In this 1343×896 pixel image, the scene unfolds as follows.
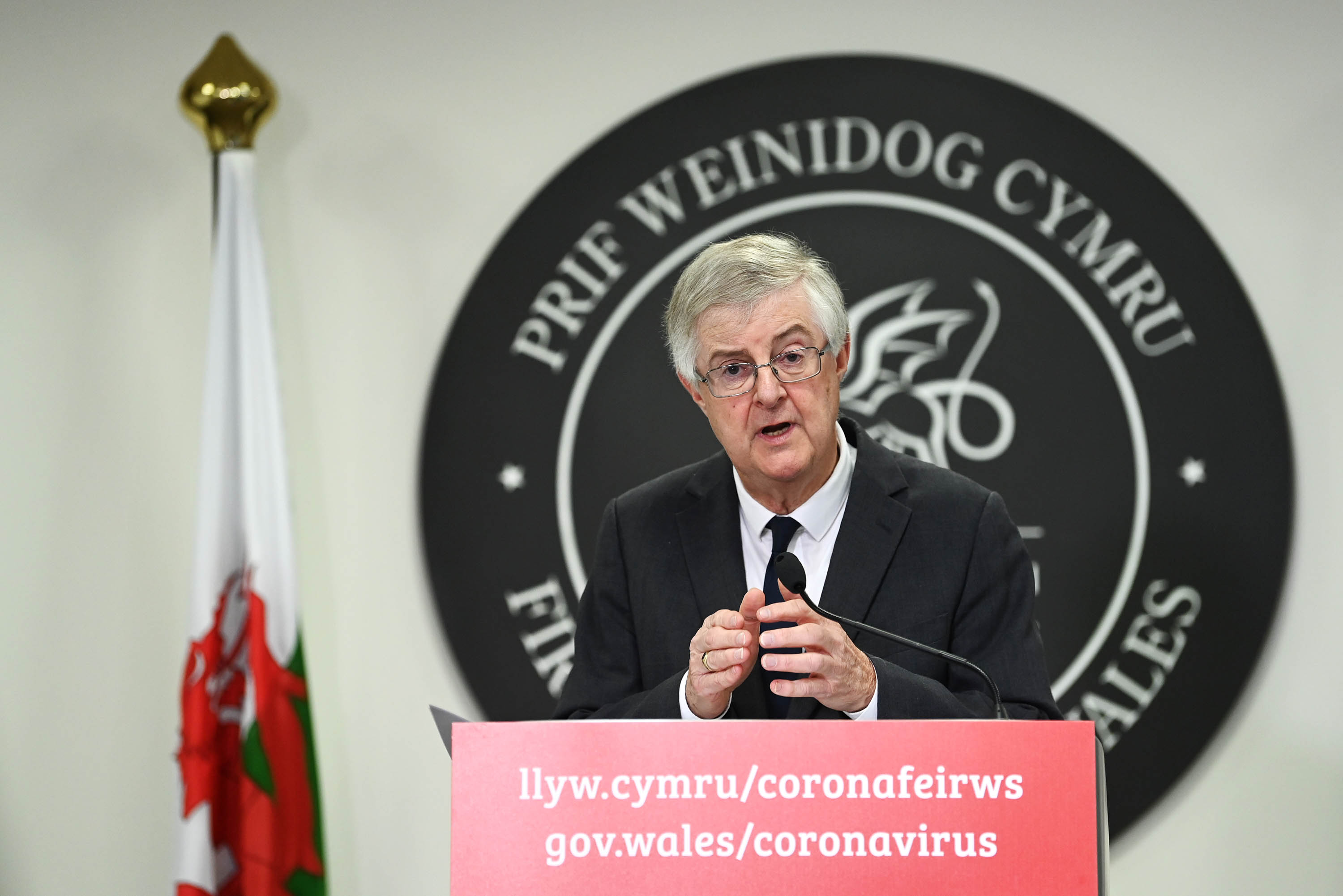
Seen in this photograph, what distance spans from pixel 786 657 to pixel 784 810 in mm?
211

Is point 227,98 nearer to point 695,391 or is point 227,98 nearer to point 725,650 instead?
point 695,391

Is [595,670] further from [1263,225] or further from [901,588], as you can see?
[1263,225]

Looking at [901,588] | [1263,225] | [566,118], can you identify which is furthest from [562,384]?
[1263,225]

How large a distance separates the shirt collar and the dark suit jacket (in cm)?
3

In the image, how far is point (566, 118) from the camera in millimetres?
3031

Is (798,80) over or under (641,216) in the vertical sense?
over

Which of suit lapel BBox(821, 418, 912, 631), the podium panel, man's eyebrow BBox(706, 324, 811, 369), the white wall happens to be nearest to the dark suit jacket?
suit lapel BBox(821, 418, 912, 631)

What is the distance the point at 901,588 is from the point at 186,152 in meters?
2.21

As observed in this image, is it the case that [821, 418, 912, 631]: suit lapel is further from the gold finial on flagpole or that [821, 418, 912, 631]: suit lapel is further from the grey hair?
the gold finial on flagpole

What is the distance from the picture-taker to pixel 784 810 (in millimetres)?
1156

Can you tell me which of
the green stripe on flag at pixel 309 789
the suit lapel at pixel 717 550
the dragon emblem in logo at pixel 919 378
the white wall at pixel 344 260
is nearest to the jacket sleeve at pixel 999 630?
the suit lapel at pixel 717 550

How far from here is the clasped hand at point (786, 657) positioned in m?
1.31

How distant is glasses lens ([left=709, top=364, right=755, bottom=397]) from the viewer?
5.81 ft

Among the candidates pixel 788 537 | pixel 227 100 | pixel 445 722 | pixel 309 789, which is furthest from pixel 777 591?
pixel 227 100
